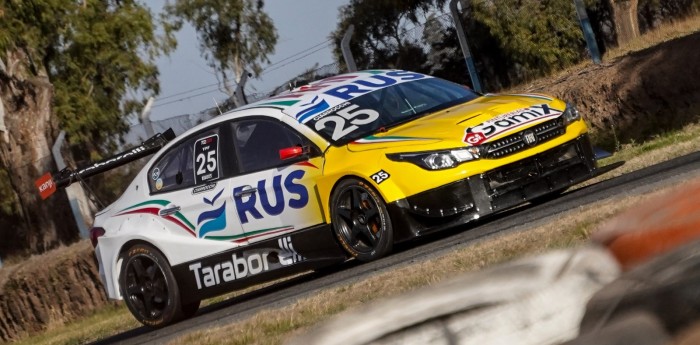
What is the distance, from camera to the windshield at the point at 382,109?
11.6 meters

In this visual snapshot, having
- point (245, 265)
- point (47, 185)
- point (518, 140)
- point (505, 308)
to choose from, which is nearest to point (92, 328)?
point (47, 185)

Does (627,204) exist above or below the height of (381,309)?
below

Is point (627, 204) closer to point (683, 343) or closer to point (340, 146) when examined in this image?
point (340, 146)

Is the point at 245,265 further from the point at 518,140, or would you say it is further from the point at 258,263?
the point at 518,140

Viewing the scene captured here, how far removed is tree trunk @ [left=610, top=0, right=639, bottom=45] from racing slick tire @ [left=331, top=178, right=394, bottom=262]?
20420mm

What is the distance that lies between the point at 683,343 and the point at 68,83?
4326 cm

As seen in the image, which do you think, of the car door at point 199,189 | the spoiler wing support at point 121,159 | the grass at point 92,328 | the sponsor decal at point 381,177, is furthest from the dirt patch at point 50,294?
the sponsor decal at point 381,177

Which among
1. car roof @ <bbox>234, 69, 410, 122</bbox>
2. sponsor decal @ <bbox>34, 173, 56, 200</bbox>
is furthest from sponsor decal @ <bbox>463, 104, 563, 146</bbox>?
sponsor decal @ <bbox>34, 173, 56, 200</bbox>

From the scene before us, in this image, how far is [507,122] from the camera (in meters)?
10.9

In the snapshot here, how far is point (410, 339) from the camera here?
11.1ft

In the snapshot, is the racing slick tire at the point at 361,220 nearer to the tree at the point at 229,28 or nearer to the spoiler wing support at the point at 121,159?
the spoiler wing support at the point at 121,159

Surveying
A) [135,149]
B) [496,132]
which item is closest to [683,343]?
[496,132]

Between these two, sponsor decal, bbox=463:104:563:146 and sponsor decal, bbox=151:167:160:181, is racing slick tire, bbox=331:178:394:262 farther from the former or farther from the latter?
sponsor decal, bbox=151:167:160:181

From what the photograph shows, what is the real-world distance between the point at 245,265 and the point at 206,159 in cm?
108
